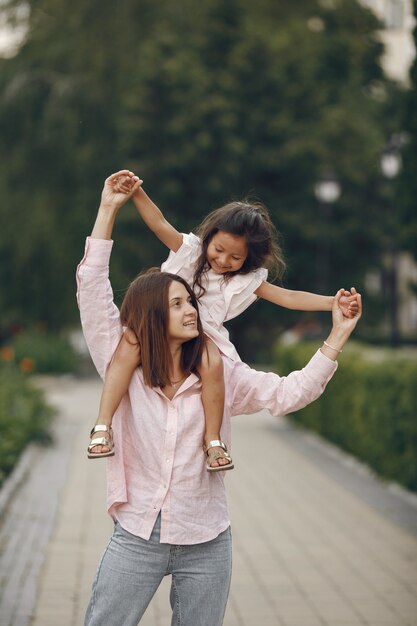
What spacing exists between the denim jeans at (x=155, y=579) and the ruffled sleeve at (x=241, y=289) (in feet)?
2.51

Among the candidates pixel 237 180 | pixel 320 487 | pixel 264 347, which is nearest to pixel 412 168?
pixel 320 487

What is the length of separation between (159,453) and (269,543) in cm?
564

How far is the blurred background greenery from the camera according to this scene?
34.3 m

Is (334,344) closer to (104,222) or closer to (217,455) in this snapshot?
(217,455)

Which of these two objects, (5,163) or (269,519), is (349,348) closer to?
(269,519)

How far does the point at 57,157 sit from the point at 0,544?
27.5 m

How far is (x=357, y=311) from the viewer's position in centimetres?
402

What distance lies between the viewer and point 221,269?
13.6ft

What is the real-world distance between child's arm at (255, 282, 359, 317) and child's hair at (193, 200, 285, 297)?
0.08 metres

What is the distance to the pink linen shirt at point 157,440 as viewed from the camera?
3.90 metres

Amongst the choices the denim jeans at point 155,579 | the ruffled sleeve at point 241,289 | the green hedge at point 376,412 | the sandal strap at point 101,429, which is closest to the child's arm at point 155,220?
the ruffled sleeve at point 241,289

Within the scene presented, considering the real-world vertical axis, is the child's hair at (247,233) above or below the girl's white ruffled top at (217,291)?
above

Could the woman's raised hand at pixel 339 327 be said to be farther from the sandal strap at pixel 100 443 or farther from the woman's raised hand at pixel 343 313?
the sandal strap at pixel 100 443

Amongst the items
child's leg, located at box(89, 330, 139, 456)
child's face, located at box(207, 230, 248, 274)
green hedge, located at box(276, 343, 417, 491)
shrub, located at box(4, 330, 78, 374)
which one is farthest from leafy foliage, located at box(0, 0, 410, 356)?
child's leg, located at box(89, 330, 139, 456)
